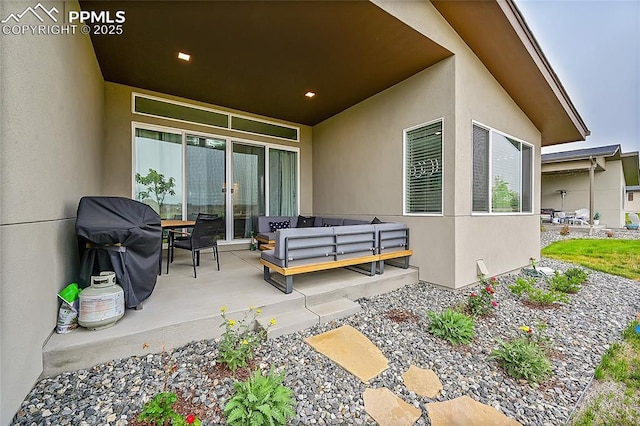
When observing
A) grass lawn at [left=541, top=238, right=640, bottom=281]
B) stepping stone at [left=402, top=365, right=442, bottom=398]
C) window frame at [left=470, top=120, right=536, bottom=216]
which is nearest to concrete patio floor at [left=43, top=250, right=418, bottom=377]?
stepping stone at [left=402, top=365, right=442, bottom=398]

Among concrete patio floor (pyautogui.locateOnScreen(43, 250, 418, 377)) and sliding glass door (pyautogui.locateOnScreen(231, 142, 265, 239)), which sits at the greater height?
sliding glass door (pyautogui.locateOnScreen(231, 142, 265, 239))

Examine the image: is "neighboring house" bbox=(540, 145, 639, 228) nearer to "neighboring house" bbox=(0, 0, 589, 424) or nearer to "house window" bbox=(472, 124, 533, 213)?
"neighboring house" bbox=(0, 0, 589, 424)

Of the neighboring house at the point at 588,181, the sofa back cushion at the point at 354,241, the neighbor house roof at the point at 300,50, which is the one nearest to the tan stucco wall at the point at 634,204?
the neighboring house at the point at 588,181

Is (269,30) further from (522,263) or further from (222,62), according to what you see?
(522,263)

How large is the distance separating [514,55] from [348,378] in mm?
5348

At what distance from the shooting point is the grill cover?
7.25 ft

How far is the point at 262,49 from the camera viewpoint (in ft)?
12.0

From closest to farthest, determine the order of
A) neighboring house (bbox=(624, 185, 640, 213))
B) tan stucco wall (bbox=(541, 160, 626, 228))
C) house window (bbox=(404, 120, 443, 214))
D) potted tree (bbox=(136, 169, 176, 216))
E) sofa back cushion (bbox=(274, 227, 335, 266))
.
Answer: sofa back cushion (bbox=(274, 227, 335, 266)), house window (bbox=(404, 120, 443, 214)), potted tree (bbox=(136, 169, 176, 216)), tan stucco wall (bbox=(541, 160, 626, 228)), neighboring house (bbox=(624, 185, 640, 213))

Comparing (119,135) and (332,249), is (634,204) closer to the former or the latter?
(332,249)

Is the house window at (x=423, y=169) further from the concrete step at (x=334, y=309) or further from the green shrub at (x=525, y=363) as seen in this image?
the green shrub at (x=525, y=363)

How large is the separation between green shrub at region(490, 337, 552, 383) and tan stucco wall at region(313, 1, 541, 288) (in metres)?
1.76

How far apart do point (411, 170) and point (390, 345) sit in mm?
3042

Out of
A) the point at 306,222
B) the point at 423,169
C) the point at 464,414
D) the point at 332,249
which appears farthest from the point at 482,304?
the point at 306,222

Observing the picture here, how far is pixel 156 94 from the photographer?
5.11 m
